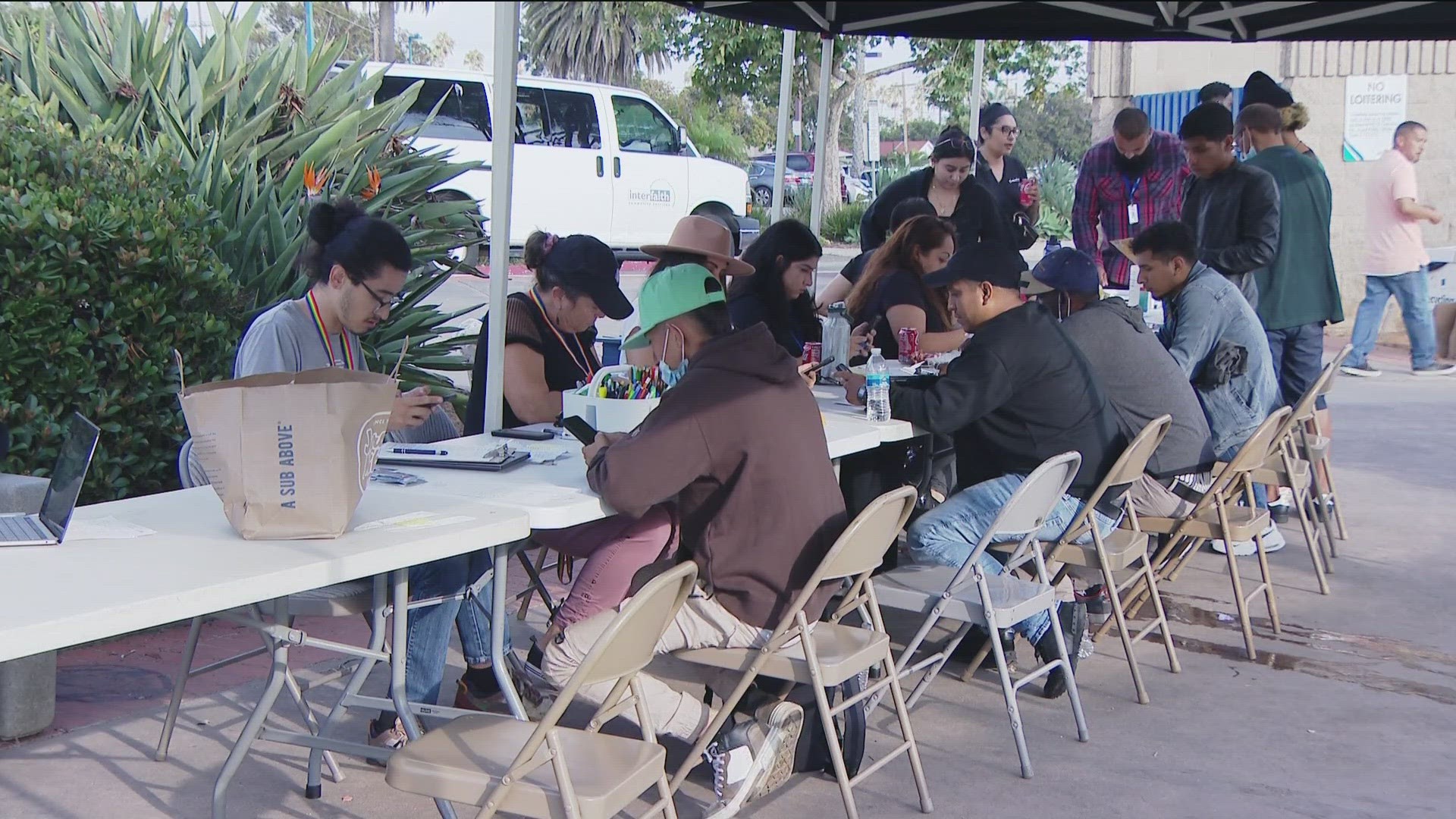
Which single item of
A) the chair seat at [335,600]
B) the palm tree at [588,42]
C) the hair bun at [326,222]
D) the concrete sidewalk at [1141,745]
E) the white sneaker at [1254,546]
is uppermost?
the palm tree at [588,42]

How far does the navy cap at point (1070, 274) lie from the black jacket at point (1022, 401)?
0.69 metres

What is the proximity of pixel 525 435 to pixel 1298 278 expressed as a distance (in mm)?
4163

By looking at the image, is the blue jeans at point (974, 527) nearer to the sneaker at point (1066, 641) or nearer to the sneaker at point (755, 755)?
the sneaker at point (1066, 641)

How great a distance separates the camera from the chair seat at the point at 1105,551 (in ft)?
13.8

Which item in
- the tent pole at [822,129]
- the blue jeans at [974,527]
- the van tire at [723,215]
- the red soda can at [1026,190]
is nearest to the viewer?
the blue jeans at [974,527]

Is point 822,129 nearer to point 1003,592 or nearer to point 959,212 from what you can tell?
point 959,212

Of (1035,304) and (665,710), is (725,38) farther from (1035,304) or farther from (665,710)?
(665,710)

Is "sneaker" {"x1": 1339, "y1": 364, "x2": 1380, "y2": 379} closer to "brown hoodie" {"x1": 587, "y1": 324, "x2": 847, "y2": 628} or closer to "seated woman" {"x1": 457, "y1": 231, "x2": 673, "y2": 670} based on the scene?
"seated woman" {"x1": 457, "y1": 231, "x2": 673, "y2": 670}

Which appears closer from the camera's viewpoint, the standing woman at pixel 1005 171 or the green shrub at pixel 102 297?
the green shrub at pixel 102 297

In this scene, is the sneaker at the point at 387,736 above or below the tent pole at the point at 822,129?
below

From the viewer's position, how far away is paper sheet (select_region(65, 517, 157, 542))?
2.55 m

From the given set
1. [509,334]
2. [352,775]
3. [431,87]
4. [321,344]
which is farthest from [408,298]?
[431,87]

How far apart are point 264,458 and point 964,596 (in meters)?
1.93

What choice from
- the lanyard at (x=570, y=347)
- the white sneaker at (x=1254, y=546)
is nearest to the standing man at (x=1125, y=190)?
the white sneaker at (x=1254, y=546)
